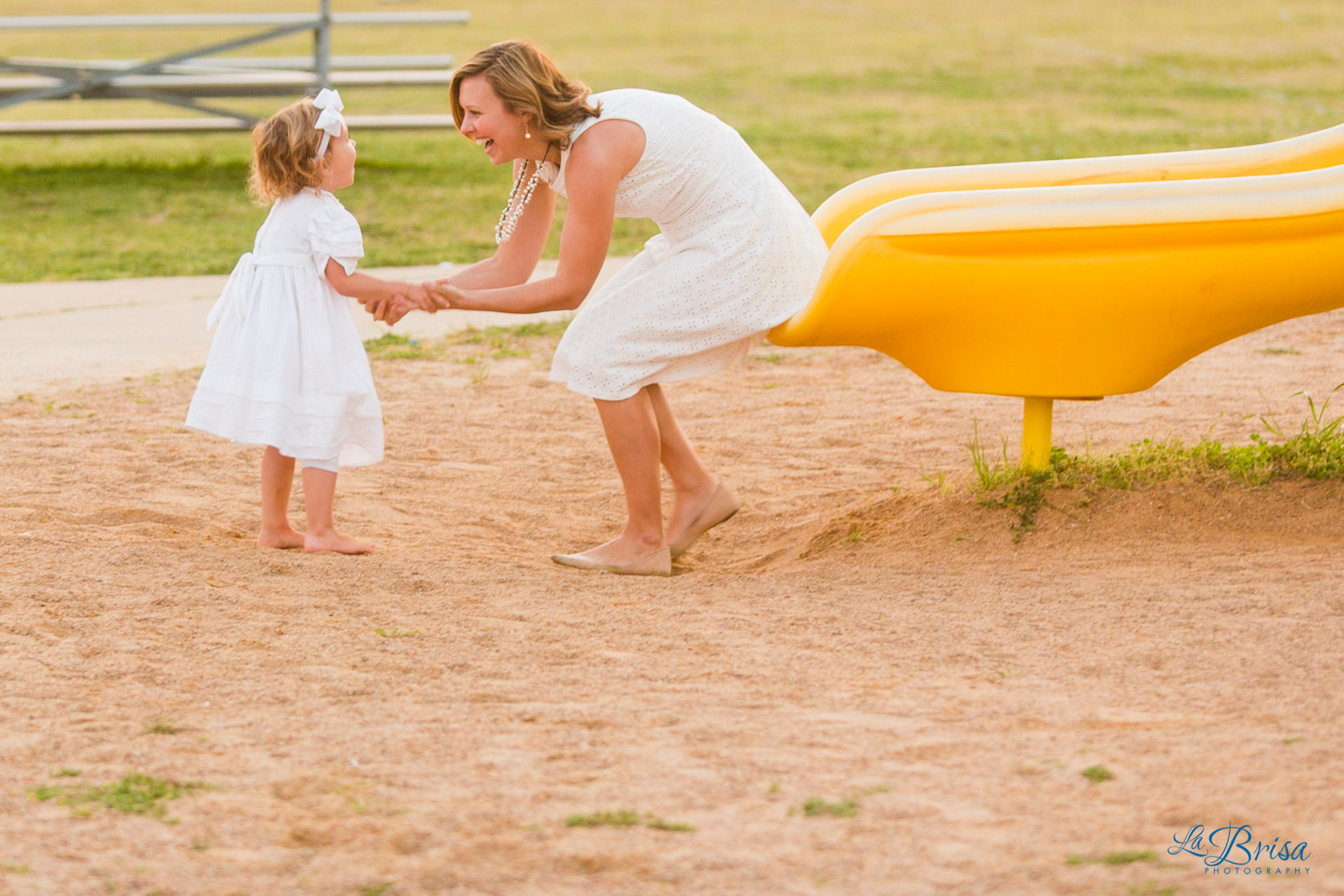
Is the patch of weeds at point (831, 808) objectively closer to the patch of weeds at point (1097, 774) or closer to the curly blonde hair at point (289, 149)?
the patch of weeds at point (1097, 774)

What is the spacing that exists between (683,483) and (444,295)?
0.81 m

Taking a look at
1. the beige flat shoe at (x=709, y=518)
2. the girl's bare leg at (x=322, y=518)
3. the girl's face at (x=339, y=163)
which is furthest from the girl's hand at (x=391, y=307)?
the beige flat shoe at (x=709, y=518)

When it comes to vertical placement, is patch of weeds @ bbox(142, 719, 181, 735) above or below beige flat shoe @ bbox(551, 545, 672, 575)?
above

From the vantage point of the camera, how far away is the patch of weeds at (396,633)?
3.19 meters

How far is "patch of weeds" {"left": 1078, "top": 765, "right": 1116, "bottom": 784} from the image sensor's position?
2439 mm

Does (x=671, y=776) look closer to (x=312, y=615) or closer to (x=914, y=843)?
(x=914, y=843)

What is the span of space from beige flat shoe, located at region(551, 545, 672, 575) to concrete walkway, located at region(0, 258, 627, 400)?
92.6 inches

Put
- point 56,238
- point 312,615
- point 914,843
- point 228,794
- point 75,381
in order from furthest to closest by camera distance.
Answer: point 56,238
point 75,381
point 312,615
point 228,794
point 914,843

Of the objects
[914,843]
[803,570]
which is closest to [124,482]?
[803,570]

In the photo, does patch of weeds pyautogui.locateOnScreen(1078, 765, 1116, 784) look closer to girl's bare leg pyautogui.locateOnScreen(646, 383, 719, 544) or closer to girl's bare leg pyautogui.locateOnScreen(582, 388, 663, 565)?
girl's bare leg pyautogui.locateOnScreen(582, 388, 663, 565)

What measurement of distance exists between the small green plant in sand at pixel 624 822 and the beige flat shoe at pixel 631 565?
58.2 inches

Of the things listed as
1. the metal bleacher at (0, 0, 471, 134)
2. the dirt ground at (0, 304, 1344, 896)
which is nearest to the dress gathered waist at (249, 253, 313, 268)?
the dirt ground at (0, 304, 1344, 896)

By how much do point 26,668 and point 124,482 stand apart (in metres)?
1.54

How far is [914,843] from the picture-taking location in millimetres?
2246
